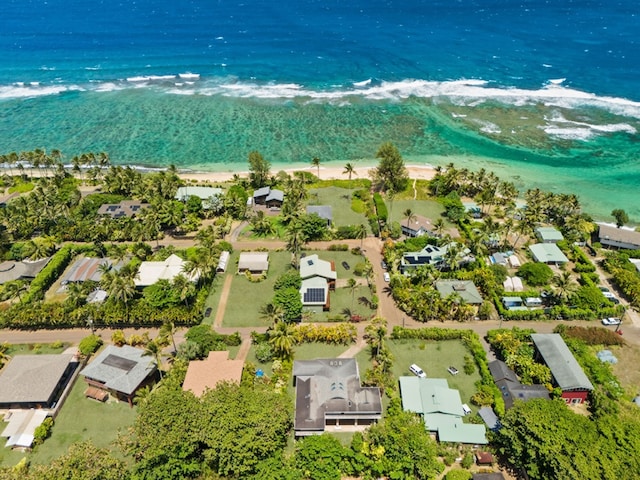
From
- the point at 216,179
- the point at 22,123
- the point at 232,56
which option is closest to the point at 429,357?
the point at 216,179

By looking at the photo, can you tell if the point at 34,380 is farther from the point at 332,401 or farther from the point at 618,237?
the point at 618,237

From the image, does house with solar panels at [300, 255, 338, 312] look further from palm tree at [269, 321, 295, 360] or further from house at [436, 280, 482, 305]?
house at [436, 280, 482, 305]

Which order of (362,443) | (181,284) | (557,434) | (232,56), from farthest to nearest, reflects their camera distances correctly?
1. (232,56)
2. (181,284)
3. (362,443)
4. (557,434)

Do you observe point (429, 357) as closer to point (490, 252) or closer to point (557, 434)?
point (557, 434)

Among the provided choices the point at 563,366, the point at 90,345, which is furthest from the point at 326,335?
the point at 90,345

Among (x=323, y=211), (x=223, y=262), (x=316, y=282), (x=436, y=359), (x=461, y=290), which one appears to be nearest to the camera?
(x=436, y=359)

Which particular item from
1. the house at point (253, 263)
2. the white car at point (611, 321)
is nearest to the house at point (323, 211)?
the house at point (253, 263)
